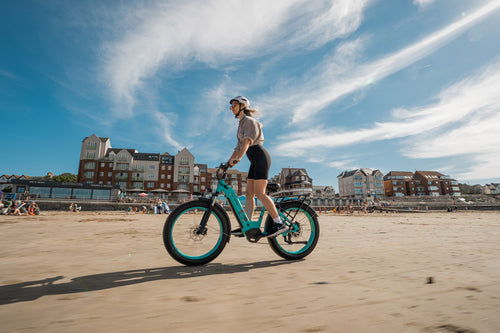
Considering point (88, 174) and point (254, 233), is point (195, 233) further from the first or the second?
point (88, 174)

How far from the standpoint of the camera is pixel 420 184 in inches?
4003

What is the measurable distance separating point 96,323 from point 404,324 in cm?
168

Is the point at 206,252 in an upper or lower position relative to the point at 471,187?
lower

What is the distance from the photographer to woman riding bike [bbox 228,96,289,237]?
10.4ft

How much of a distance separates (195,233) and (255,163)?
4.17ft

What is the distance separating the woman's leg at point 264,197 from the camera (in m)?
3.17

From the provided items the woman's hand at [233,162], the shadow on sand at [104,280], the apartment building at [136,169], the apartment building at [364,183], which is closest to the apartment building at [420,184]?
the apartment building at [364,183]

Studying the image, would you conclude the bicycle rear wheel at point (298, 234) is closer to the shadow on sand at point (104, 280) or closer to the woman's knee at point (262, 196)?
the woman's knee at point (262, 196)

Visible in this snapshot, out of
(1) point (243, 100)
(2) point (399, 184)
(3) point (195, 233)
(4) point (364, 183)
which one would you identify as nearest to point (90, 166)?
(1) point (243, 100)

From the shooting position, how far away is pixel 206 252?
2.93 m

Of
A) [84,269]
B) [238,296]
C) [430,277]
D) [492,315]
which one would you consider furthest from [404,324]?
[84,269]

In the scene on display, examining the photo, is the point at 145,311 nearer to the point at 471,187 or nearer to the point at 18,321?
the point at 18,321

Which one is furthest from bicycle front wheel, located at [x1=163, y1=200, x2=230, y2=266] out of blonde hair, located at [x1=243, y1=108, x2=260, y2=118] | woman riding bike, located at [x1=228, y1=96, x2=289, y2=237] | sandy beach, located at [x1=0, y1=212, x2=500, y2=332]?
blonde hair, located at [x1=243, y1=108, x2=260, y2=118]

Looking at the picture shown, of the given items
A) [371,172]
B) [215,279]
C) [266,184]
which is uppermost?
[371,172]
